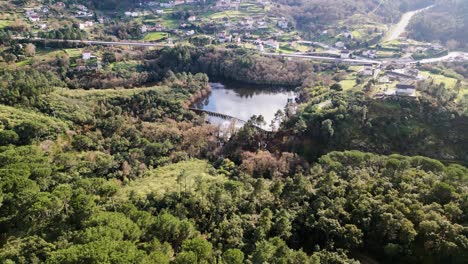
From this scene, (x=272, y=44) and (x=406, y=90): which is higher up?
(x=272, y=44)

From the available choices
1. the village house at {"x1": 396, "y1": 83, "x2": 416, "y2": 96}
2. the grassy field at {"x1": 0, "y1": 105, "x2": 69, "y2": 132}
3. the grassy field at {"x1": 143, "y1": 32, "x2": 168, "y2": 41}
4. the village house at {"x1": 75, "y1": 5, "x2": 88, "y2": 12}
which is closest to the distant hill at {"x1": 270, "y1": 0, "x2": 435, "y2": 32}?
the grassy field at {"x1": 143, "y1": 32, "x2": 168, "y2": 41}

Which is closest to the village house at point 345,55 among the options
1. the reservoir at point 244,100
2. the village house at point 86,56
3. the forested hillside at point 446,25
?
the reservoir at point 244,100

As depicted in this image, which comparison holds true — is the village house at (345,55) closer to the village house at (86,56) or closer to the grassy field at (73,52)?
the village house at (86,56)

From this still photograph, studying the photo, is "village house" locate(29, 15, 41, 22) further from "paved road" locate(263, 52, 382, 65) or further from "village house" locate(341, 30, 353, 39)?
"village house" locate(341, 30, 353, 39)

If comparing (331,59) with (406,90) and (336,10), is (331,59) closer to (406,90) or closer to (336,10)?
(406,90)

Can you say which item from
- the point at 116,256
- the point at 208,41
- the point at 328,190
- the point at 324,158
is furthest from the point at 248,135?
the point at 208,41

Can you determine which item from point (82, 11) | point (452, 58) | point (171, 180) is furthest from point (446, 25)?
point (82, 11)
